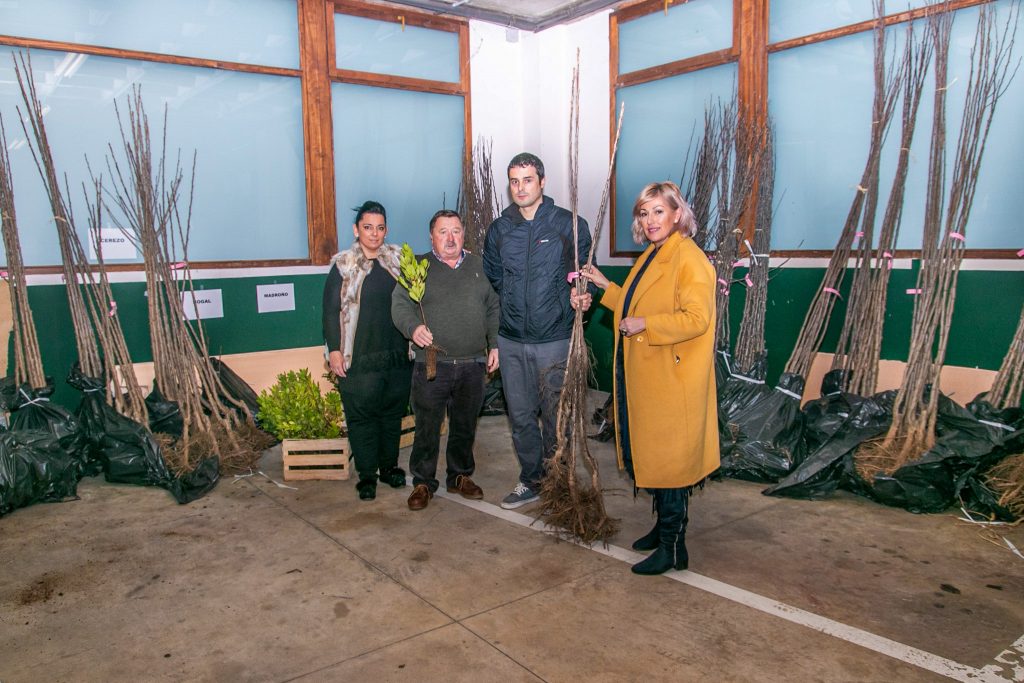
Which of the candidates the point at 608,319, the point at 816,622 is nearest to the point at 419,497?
the point at 816,622

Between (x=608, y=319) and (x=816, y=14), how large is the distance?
2635 millimetres

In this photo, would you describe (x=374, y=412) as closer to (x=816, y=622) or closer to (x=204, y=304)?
(x=204, y=304)

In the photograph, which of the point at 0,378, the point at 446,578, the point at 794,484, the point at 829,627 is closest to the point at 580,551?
the point at 446,578

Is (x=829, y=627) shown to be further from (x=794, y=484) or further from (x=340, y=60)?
(x=340, y=60)

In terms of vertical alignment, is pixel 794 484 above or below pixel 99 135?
below

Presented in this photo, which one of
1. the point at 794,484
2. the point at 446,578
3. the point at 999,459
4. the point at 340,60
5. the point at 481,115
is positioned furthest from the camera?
the point at 481,115

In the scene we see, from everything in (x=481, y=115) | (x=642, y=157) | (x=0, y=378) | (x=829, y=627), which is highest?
(x=481, y=115)

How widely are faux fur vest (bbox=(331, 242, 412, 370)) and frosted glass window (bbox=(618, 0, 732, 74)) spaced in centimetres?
317

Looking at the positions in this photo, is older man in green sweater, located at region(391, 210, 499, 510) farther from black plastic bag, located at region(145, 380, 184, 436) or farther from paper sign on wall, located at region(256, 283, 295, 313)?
paper sign on wall, located at region(256, 283, 295, 313)

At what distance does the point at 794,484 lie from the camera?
3.96m

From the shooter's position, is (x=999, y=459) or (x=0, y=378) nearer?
(x=999, y=459)

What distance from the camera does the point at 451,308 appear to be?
146 inches

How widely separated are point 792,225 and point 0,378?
5021 millimetres

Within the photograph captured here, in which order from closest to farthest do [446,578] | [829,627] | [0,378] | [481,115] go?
[829,627]
[446,578]
[0,378]
[481,115]
